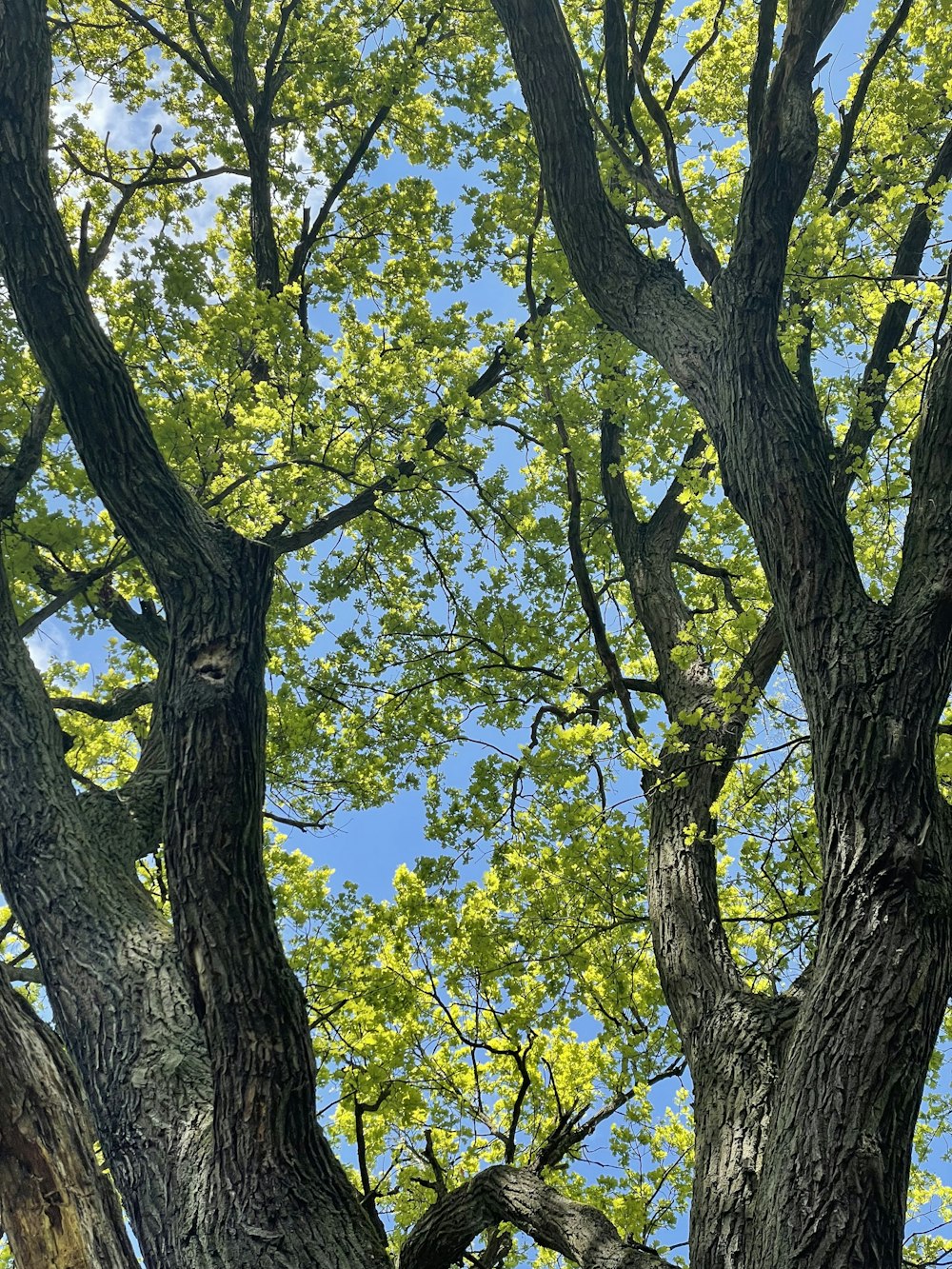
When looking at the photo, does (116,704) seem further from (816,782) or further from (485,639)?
(816,782)

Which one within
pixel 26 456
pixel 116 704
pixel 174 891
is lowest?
pixel 174 891

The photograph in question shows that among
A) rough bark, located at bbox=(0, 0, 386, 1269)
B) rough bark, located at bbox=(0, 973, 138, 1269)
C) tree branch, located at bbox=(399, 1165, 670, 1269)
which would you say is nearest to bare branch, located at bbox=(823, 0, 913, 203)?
rough bark, located at bbox=(0, 0, 386, 1269)

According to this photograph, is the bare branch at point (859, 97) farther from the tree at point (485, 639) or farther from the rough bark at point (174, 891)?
the rough bark at point (174, 891)

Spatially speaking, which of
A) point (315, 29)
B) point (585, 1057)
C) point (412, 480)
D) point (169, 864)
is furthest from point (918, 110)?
point (585, 1057)

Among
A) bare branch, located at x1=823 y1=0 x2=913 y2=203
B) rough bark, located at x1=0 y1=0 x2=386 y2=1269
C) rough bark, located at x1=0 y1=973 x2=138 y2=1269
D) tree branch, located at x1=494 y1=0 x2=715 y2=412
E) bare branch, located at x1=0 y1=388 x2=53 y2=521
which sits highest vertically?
bare branch, located at x1=823 y1=0 x2=913 y2=203

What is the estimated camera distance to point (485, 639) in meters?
7.41

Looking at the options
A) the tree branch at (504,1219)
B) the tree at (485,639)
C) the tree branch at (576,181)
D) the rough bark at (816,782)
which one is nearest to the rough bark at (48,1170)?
the tree at (485,639)

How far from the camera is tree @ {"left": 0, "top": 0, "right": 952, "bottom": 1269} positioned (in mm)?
3088

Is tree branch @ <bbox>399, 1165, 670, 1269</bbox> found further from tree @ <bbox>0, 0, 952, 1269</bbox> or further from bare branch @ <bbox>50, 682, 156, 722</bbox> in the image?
bare branch @ <bbox>50, 682, 156, 722</bbox>

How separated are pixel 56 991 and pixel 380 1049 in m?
3.98

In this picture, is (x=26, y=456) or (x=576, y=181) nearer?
(x=576, y=181)

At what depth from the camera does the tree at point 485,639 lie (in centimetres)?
309

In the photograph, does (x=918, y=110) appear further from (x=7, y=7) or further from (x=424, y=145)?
(x=7, y=7)

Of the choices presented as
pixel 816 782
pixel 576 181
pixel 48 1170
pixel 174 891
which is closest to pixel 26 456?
pixel 174 891
